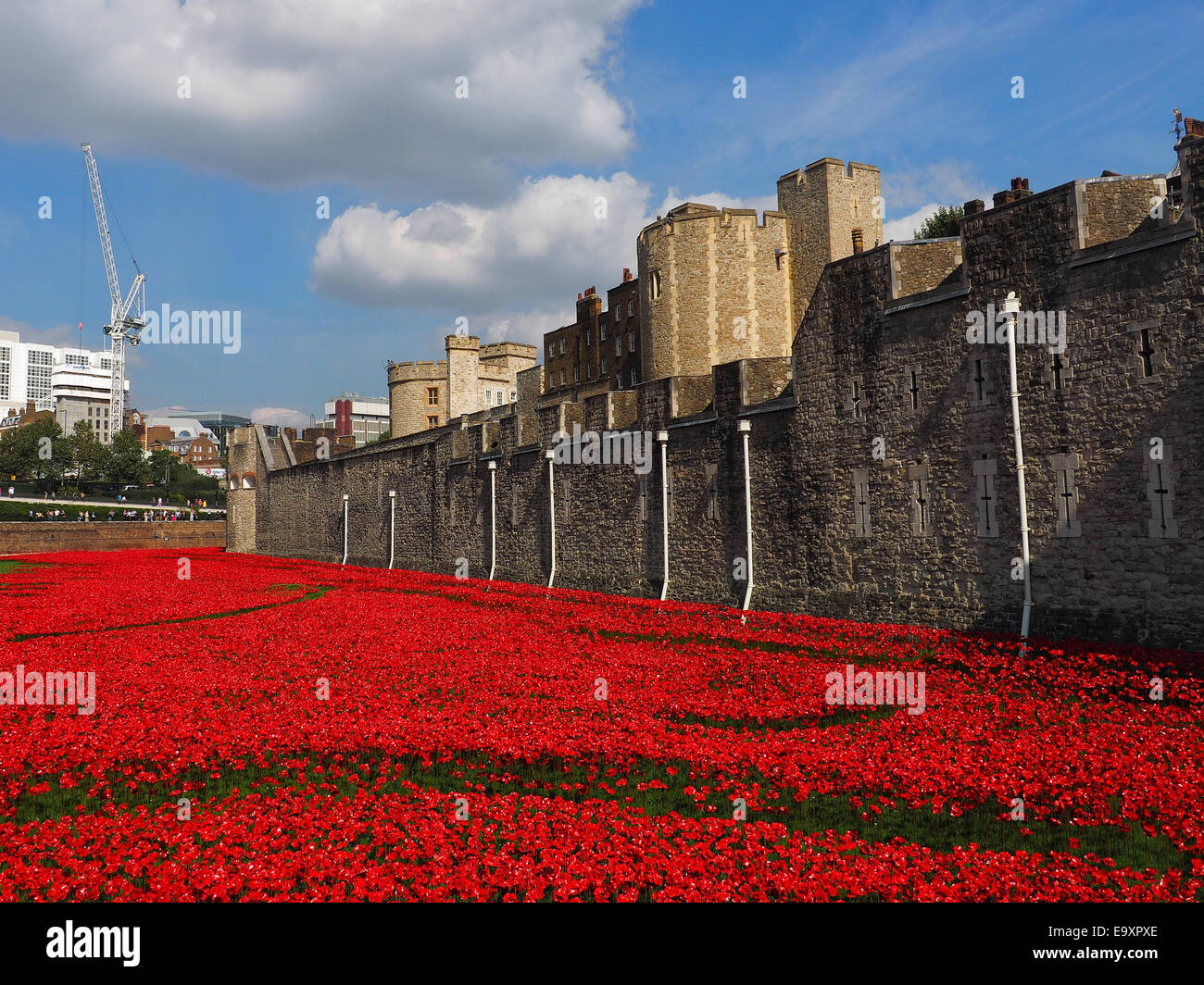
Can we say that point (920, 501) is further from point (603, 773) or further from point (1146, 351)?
point (603, 773)

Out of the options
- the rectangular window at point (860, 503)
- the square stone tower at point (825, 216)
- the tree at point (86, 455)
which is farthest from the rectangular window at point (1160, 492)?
the tree at point (86, 455)

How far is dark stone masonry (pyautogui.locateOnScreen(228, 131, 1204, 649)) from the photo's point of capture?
1309cm

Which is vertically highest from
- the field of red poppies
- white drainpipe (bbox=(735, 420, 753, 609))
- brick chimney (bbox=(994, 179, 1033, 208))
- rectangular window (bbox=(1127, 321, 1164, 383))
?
brick chimney (bbox=(994, 179, 1033, 208))

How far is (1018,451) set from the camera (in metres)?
14.8

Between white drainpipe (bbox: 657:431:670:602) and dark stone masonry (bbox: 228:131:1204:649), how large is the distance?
0.53 ft

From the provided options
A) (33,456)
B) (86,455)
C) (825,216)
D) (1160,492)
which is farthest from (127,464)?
(1160,492)

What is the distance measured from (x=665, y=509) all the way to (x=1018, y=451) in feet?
35.4

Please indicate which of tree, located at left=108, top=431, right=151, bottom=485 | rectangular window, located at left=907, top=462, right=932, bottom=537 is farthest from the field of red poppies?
tree, located at left=108, top=431, right=151, bottom=485

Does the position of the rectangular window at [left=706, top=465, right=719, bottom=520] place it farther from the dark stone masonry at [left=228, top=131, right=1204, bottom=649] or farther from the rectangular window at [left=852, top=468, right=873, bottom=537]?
the rectangular window at [left=852, top=468, right=873, bottom=537]

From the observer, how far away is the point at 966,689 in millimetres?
11734

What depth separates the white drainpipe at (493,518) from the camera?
108ft

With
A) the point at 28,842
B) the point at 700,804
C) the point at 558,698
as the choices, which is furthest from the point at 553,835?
the point at 558,698
